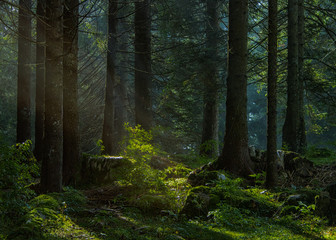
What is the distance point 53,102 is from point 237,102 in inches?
187

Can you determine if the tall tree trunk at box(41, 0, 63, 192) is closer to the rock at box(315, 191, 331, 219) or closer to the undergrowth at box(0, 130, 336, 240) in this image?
the undergrowth at box(0, 130, 336, 240)

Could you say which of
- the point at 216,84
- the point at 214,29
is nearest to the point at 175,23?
the point at 214,29

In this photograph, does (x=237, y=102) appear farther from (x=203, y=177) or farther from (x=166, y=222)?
(x=166, y=222)

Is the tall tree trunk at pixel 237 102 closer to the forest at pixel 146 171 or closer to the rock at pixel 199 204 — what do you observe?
the forest at pixel 146 171

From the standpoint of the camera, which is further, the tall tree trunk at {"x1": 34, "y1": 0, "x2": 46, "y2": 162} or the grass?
the tall tree trunk at {"x1": 34, "y1": 0, "x2": 46, "y2": 162}

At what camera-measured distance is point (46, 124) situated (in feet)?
22.3

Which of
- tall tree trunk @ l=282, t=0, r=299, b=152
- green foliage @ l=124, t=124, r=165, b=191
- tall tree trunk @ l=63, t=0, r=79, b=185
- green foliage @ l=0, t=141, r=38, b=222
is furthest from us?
tall tree trunk @ l=282, t=0, r=299, b=152

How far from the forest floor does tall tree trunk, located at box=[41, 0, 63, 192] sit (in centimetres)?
57

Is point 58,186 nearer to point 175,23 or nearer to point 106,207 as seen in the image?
point 106,207

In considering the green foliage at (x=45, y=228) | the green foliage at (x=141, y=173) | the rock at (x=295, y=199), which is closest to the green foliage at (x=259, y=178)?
the rock at (x=295, y=199)

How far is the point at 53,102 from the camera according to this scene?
6762mm

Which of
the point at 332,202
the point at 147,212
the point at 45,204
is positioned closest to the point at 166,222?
the point at 147,212

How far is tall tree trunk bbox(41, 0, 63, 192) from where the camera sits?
6680mm

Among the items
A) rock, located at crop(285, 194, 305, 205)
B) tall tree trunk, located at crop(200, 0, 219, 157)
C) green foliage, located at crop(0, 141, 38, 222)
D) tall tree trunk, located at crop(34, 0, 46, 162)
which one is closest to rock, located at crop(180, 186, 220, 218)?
rock, located at crop(285, 194, 305, 205)
